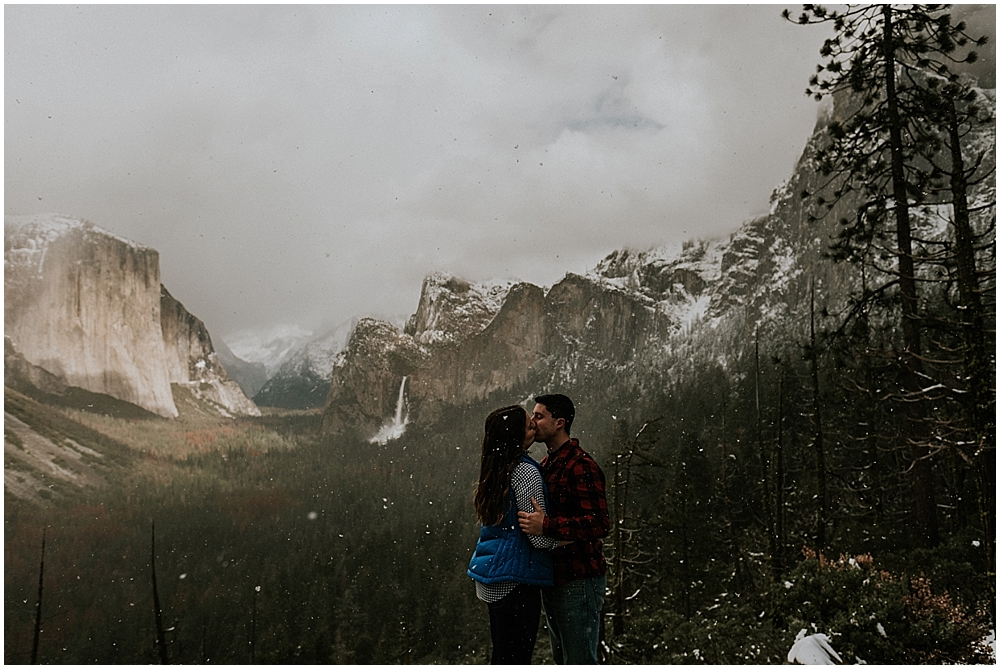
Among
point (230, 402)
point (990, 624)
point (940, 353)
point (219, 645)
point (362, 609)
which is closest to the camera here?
point (990, 624)

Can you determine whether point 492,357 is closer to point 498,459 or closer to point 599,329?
point 599,329

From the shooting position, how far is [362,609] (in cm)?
597

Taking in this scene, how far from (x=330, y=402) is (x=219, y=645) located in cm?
266

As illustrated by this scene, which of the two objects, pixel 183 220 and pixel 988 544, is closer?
pixel 988 544

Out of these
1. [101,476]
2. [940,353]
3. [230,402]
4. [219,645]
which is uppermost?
[940,353]

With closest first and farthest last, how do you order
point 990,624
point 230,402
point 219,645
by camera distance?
1. point 990,624
2. point 219,645
3. point 230,402

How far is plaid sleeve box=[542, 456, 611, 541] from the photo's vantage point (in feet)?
6.96

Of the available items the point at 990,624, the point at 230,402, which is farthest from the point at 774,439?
the point at 230,402

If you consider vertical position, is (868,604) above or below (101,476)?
below

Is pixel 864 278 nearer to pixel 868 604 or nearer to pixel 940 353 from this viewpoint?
pixel 940 353

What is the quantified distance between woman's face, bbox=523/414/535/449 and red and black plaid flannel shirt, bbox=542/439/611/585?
6.3 inches

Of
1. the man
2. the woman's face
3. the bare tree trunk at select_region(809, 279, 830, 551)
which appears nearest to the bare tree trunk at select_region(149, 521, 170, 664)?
the man

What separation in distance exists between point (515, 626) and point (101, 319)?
6200 millimetres

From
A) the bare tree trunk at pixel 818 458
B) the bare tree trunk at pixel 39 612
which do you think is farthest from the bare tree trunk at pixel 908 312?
the bare tree trunk at pixel 39 612
